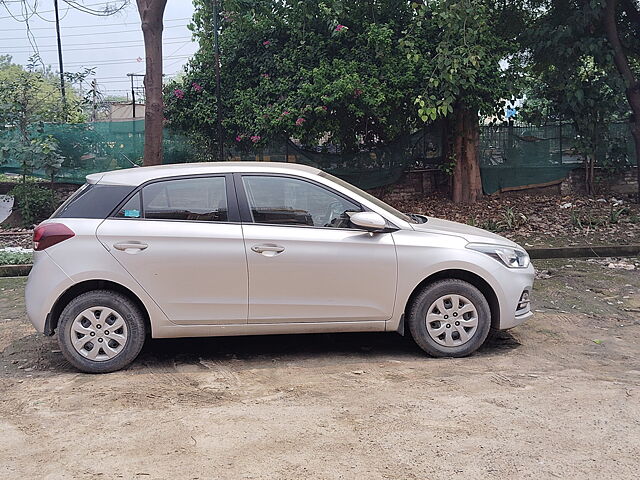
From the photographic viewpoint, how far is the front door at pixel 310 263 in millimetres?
5246

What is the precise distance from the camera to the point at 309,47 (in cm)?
1320

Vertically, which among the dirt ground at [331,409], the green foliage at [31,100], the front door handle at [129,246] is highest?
the green foliage at [31,100]

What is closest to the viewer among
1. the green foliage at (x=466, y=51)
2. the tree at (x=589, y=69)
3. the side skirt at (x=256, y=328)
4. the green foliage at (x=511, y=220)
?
the side skirt at (x=256, y=328)

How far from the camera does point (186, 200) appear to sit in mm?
5391

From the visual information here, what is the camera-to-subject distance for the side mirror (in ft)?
17.4

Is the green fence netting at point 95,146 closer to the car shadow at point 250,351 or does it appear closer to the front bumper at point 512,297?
the car shadow at point 250,351

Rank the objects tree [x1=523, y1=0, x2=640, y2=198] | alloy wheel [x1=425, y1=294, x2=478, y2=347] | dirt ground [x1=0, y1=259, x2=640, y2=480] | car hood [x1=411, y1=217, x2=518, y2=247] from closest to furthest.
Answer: dirt ground [x1=0, y1=259, x2=640, y2=480] < alloy wheel [x1=425, y1=294, x2=478, y2=347] < car hood [x1=411, y1=217, x2=518, y2=247] < tree [x1=523, y1=0, x2=640, y2=198]

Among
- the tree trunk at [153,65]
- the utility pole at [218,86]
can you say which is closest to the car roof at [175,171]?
the tree trunk at [153,65]

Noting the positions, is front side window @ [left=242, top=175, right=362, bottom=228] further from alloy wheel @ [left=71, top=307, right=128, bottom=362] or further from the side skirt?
alloy wheel @ [left=71, top=307, right=128, bottom=362]

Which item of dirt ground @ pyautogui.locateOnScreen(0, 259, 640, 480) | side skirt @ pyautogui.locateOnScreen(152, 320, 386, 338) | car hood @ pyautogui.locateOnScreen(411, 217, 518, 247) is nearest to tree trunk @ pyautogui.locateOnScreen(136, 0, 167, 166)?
dirt ground @ pyautogui.locateOnScreen(0, 259, 640, 480)

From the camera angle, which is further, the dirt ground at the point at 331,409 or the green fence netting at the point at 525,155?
the green fence netting at the point at 525,155

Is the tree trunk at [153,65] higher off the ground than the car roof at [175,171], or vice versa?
the tree trunk at [153,65]

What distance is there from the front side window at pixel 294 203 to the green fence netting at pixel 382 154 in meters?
8.34

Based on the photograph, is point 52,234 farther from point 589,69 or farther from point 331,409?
point 589,69
